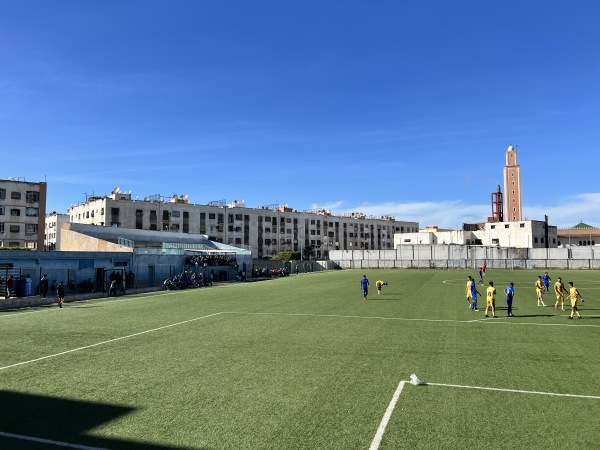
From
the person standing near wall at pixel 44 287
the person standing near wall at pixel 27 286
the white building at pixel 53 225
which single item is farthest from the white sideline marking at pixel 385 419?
the white building at pixel 53 225

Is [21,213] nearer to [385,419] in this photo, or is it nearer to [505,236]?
[385,419]

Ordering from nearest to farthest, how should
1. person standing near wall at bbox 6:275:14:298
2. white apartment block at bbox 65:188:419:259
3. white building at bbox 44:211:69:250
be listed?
person standing near wall at bbox 6:275:14:298, white apartment block at bbox 65:188:419:259, white building at bbox 44:211:69:250

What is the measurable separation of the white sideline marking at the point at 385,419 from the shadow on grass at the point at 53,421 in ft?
11.0

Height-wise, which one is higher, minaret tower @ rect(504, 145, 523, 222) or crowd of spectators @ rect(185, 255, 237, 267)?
minaret tower @ rect(504, 145, 523, 222)

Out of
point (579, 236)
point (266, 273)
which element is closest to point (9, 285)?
point (266, 273)

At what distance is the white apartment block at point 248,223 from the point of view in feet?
308

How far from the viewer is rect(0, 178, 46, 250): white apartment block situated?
237ft

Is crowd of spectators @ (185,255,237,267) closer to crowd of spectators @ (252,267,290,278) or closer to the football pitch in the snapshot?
crowd of spectators @ (252,267,290,278)

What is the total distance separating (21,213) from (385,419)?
80.0 meters

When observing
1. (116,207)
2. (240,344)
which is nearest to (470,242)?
(116,207)

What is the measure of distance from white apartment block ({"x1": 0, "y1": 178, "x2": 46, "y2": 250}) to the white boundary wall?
56.5 m

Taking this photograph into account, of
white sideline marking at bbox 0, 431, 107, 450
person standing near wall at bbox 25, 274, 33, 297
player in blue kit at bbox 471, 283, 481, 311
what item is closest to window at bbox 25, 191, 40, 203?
person standing near wall at bbox 25, 274, 33, 297

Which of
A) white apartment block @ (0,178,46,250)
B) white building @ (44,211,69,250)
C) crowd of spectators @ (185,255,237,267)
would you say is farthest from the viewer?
white building @ (44,211,69,250)

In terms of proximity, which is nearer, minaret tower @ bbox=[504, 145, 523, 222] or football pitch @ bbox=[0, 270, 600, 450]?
football pitch @ bbox=[0, 270, 600, 450]
